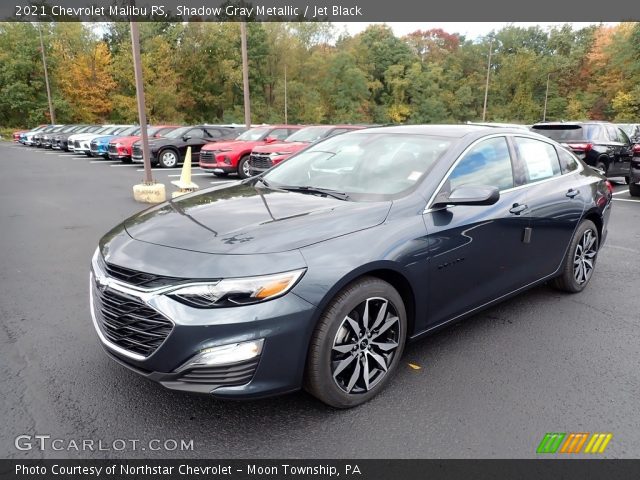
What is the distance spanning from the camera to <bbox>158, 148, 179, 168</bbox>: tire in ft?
57.9

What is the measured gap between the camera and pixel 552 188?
425 cm

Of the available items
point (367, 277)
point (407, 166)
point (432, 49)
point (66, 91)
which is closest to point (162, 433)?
point (367, 277)

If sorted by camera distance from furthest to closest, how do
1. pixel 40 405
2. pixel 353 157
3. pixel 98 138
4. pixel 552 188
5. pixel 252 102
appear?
pixel 252 102 < pixel 98 138 < pixel 552 188 < pixel 353 157 < pixel 40 405

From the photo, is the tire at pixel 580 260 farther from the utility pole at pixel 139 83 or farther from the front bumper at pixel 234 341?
the utility pole at pixel 139 83

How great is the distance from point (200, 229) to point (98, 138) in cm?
→ 2192

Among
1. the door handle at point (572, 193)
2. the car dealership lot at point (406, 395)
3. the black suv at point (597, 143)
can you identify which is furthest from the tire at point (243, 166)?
the door handle at point (572, 193)

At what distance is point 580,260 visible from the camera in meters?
4.76

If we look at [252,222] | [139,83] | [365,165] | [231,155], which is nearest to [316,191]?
[365,165]

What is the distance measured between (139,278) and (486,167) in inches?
102

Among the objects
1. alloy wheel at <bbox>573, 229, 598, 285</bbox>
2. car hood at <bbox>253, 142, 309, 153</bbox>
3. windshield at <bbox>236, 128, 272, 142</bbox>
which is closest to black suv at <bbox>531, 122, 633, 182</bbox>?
car hood at <bbox>253, 142, 309, 153</bbox>

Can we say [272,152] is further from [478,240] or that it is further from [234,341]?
[234,341]

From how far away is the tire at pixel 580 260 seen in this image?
4586 millimetres

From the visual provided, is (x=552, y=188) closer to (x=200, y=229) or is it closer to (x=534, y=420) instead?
(x=534, y=420)

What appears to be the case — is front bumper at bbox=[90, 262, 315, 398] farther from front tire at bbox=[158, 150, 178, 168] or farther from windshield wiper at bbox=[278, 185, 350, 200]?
front tire at bbox=[158, 150, 178, 168]
